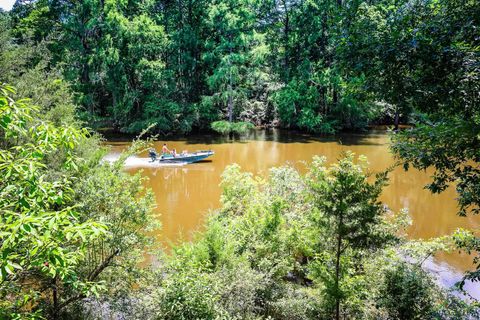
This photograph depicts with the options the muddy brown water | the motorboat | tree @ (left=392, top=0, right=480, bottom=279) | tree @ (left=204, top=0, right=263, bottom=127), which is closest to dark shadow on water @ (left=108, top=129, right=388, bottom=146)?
the muddy brown water

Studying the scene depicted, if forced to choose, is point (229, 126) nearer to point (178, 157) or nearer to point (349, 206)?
point (178, 157)

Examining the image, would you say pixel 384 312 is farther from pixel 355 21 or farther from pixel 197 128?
pixel 197 128

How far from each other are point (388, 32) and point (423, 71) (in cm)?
92

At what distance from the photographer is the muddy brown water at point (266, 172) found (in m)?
12.0

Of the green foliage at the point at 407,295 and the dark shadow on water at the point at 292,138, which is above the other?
the dark shadow on water at the point at 292,138

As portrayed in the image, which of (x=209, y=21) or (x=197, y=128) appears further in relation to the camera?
(x=197, y=128)

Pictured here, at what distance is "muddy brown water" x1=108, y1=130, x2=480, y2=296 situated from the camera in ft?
39.4

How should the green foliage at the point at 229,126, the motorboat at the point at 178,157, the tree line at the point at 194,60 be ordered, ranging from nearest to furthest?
1. the motorboat at the point at 178,157
2. the tree line at the point at 194,60
3. the green foliage at the point at 229,126

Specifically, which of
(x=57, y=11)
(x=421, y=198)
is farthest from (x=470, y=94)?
(x=57, y=11)

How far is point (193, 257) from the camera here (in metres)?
7.09

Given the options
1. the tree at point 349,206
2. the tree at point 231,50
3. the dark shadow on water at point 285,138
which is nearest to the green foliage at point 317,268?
the tree at point 349,206

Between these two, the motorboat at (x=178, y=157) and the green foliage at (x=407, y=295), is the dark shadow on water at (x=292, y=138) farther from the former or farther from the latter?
the green foliage at (x=407, y=295)

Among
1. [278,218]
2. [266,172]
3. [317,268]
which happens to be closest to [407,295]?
[317,268]

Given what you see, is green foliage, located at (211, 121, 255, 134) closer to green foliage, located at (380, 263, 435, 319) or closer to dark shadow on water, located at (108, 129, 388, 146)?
dark shadow on water, located at (108, 129, 388, 146)
